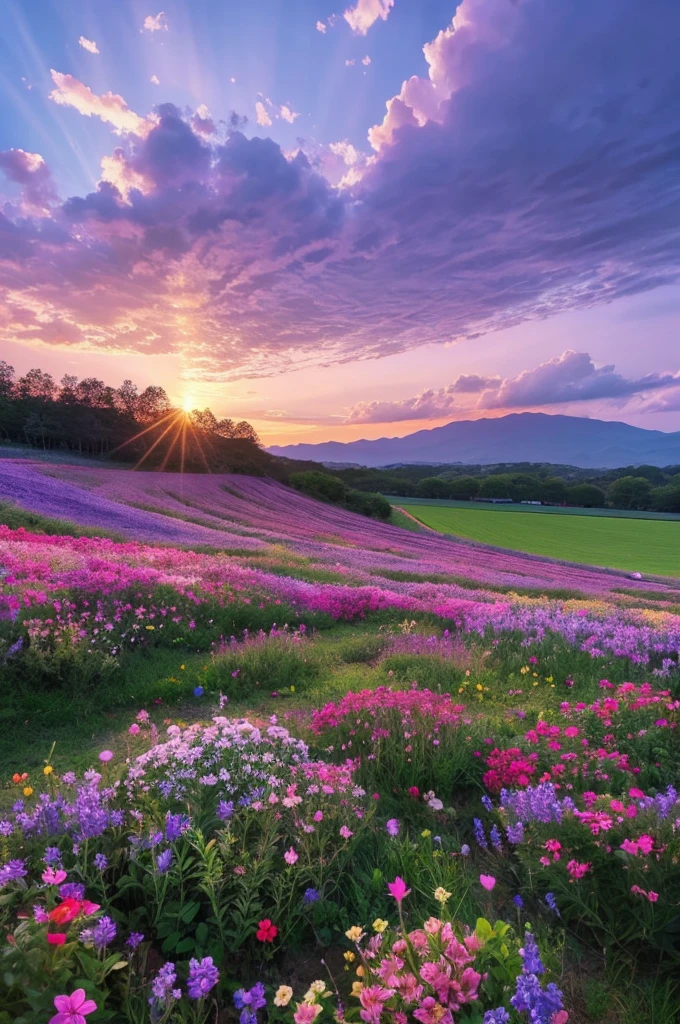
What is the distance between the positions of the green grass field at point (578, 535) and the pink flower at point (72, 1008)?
41535mm

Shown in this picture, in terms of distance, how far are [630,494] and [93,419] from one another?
98126 millimetres

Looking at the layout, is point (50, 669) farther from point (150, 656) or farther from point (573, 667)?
point (573, 667)

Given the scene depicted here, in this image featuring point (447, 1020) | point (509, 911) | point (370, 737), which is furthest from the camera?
point (370, 737)

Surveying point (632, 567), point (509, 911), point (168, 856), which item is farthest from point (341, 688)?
point (632, 567)

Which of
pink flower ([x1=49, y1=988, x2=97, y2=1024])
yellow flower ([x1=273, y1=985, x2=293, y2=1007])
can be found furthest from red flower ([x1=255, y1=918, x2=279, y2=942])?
pink flower ([x1=49, y1=988, x2=97, y2=1024])

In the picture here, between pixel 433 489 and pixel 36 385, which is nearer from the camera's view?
pixel 36 385

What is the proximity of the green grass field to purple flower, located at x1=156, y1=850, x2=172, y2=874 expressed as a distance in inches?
1606

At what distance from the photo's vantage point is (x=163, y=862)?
257 cm

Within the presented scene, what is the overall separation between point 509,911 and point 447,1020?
156cm

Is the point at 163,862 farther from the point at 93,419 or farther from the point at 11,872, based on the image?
the point at 93,419

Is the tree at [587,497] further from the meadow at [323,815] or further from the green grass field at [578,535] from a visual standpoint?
the meadow at [323,815]

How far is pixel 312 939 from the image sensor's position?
2869 millimetres

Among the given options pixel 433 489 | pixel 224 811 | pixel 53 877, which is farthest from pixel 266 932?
pixel 433 489

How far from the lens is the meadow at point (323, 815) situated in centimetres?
212
